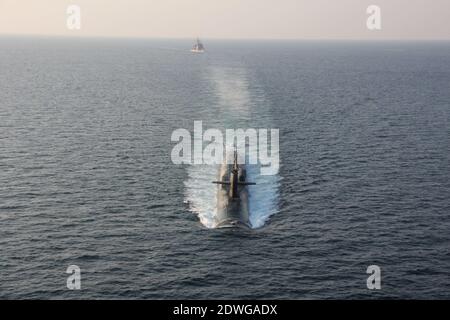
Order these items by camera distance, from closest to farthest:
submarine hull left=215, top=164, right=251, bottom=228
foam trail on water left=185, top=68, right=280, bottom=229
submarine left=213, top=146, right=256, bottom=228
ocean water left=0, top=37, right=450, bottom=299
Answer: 1. ocean water left=0, top=37, right=450, bottom=299
2. submarine hull left=215, top=164, right=251, bottom=228
3. submarine left=213, top=146, right=256, bottom=228
4. foam trail on water left=185, top=68, right=280, bottom=229

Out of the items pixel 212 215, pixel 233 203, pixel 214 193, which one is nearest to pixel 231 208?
pixel 233 203

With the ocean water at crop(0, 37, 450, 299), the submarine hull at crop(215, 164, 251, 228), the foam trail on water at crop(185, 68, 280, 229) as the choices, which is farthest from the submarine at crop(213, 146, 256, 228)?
the ocean water at crop(0, 37, 450, 299)

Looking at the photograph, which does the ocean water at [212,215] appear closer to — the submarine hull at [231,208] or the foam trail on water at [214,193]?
the foam trail on water at [214,193]

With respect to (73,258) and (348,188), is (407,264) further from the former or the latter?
(73,258)

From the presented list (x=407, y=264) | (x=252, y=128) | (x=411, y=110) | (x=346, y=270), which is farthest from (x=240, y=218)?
(x=411, y=110)

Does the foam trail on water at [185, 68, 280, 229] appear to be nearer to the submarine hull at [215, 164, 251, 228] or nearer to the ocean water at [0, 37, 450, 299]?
the ocean water at [0, 37, 450, 299]

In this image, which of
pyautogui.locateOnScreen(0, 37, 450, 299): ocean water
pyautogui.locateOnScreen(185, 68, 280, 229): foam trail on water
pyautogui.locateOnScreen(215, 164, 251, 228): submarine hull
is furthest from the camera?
pyautogui.locateOnScreen(185, 68, 280, 229): foam trail on water

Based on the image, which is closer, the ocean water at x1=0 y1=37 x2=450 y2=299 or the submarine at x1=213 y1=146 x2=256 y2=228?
the ocean water at x1=0 y1=37 x2=450 y2=299

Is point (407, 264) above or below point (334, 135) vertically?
below

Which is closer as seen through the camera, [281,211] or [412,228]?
[412,228]
